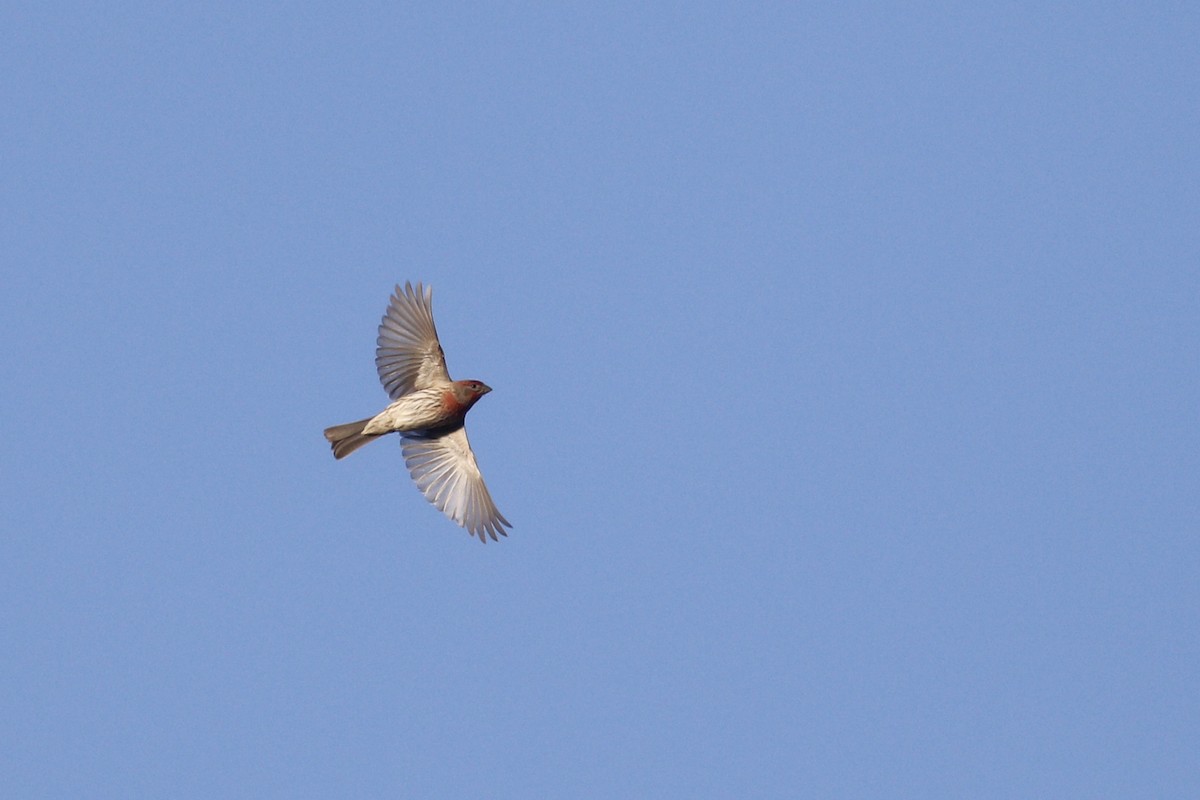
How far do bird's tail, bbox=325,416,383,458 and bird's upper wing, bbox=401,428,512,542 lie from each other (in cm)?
101

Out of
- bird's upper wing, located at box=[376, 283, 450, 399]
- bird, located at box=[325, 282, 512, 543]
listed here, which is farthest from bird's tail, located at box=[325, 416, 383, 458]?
bird's upper wing, located at box=[376, 283, 450, 399]

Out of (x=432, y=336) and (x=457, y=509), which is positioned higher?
(x=432, y=336)

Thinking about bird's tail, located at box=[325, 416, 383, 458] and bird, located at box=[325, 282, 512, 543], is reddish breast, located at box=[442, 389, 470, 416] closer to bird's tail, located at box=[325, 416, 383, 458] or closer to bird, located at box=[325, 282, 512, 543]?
bird, located at box=[325, 282, 512, 543]

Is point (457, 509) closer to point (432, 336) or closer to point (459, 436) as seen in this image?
point (459, 436)

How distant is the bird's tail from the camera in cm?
1886

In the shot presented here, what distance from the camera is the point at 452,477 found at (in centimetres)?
1989

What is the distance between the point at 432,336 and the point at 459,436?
152 cm

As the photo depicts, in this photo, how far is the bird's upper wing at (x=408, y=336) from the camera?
18984mm

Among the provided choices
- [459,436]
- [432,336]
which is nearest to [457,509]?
[459,436]

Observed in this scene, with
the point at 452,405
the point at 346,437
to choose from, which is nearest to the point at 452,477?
the point at 452,405

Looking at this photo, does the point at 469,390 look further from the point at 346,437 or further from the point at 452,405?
the point at 346,437

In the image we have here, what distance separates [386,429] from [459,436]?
3.70ft

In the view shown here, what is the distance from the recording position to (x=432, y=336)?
62.2 feet

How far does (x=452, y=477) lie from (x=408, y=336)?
1.96 m
